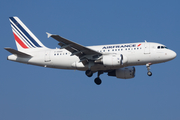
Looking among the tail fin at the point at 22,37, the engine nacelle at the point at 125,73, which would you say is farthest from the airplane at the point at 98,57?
the tail fin at the point at 22,37

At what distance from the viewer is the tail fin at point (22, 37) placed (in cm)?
4959

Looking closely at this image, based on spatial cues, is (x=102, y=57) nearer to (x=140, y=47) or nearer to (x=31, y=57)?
(x=140, y=47)

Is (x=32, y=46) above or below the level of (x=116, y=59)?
above

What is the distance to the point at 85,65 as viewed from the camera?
44.4m

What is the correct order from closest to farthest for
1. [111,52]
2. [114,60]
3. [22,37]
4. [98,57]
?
[114,60] < [98,57] < [111,52] < [22,37]

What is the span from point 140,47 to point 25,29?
58.5ft

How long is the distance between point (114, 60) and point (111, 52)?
5.89 ft

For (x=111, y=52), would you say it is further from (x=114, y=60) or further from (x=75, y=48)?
(x=75, y=48)

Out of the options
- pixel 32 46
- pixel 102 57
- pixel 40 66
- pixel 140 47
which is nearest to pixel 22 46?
pixel 32 46

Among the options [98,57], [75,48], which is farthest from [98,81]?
[75,48]

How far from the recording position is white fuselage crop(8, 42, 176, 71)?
42.9m

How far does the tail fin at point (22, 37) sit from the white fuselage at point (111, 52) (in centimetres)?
265

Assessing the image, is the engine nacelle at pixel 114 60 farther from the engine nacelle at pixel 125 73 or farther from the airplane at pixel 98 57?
the engine nacelle at pixel 125 73

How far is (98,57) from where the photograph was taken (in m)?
43.4
